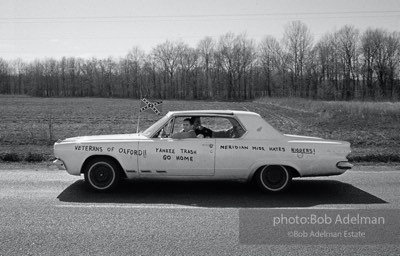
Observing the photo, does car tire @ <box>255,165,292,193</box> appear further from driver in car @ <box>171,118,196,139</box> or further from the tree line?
the tree line

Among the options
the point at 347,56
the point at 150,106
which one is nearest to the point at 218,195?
the point at 150,106

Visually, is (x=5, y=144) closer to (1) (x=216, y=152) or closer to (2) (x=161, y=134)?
(2) (x=161, y=134)

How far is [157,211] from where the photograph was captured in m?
5.20

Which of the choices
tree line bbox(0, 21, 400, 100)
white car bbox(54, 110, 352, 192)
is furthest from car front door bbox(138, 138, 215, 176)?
tree line bbox(0, 21, 400, 100)

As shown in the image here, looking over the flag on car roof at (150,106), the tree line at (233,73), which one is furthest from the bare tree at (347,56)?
the flag on car roof at (150,106)

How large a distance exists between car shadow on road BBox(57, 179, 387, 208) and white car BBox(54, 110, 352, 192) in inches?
11.9

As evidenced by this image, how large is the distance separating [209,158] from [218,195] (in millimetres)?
699

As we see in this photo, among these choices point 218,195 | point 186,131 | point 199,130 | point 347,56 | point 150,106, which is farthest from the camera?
point 347,56

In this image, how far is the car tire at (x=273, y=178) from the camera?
625 centimetres

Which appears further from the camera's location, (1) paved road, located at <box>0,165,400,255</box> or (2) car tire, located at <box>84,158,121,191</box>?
(2) car tire, located at <box>84,158,121,191</box>

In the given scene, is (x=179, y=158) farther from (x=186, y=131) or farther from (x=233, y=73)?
(x=233, y=73)

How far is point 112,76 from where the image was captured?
401 feet

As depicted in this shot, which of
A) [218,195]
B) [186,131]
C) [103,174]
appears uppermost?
[186,131]

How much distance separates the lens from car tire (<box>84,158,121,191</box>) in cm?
631
